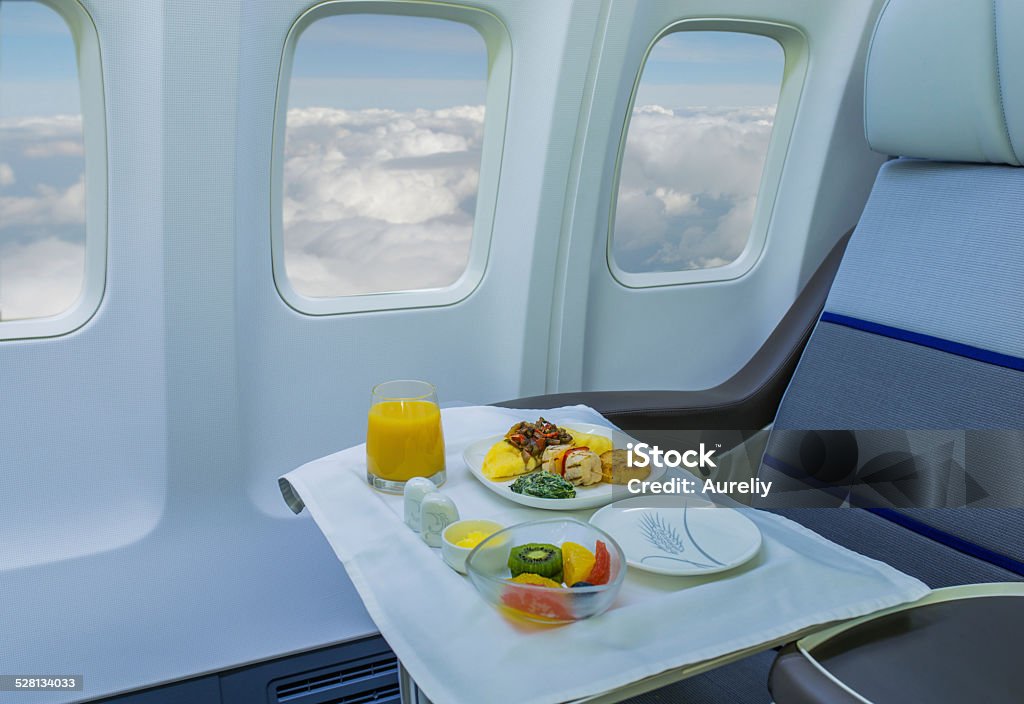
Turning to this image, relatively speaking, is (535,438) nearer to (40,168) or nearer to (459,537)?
(459,537)

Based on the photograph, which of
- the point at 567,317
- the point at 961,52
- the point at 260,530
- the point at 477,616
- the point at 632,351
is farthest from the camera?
the point at 632,351

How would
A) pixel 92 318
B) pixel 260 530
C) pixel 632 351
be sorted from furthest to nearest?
pixel 632 351 → pixel 260 530 → pixel 92 318

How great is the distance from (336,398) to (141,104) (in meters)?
0.87

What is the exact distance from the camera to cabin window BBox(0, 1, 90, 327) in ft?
6.23

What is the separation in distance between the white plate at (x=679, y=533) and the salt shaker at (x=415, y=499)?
232 mm

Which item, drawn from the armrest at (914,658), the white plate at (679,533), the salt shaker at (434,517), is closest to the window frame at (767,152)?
the white plate at (679,533)

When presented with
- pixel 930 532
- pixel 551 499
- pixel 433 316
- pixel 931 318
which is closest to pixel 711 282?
pixel 433 316

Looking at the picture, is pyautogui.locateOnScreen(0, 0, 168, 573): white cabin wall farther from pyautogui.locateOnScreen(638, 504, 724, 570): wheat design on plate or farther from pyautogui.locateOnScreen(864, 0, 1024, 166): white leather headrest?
pyautogui.locateOnScreen(864, 0, 1024, 166): white leather headrest

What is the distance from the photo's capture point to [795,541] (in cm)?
119

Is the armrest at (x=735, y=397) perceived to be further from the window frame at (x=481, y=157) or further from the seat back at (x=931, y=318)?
the window frame at (x=481, y=157)

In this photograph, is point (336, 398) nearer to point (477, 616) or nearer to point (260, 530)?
point (260, 530)

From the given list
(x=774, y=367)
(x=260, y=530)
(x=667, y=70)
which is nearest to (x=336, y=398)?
(x=260, y=530)

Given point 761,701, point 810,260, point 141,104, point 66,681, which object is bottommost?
point 66,681

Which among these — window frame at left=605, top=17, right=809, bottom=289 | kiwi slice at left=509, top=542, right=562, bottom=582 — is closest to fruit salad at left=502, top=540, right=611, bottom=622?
kiwi slice at left=509, top=542, right=562, bottom=582
